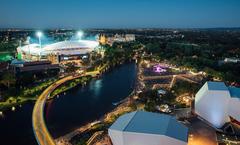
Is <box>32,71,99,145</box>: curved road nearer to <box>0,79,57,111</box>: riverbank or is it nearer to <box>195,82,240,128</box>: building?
<box>0,79,57,111</box>: riverbank

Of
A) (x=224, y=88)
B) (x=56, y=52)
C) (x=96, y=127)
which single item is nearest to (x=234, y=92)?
(x=224, y=88)

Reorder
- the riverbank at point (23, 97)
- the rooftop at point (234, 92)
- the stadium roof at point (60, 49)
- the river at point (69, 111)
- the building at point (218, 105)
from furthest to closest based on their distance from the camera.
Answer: the stadium roof at point (60, 49) < the riverbank at point (23, 97) < the rooftop at point (234, 92) < the river at point (69, 111) < the building at point (218, 105)

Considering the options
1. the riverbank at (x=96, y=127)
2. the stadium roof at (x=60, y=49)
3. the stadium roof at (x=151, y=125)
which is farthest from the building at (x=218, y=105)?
the stadium roof at (x=60, y=49)

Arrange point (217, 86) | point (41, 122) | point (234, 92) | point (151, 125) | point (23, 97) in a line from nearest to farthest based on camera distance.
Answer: point (151, 125) → point (41, 122) → point (234, 92) → point (217, 86) → point (23, 97)

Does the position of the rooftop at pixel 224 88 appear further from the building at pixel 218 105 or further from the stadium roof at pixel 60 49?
the stadium roof at pixel 60 49

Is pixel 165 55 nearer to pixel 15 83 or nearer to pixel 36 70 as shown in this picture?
pixel 36 70

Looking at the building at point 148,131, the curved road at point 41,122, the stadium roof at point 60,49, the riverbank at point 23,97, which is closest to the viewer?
the building at point 148,131

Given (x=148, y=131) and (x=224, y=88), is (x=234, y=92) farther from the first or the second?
(x=148, y=131)
